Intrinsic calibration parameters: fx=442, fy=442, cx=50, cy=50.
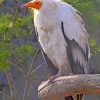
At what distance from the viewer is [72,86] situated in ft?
9.41

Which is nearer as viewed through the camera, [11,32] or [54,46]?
[54,46]

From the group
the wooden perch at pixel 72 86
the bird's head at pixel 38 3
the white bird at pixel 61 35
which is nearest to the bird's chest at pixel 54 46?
Result: the white bird at pixel 61 35

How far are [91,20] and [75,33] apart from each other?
230cm

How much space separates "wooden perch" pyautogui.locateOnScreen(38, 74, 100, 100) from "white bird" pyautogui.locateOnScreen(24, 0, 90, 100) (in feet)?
2.98

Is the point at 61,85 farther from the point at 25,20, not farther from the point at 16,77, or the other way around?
the point at 16,77

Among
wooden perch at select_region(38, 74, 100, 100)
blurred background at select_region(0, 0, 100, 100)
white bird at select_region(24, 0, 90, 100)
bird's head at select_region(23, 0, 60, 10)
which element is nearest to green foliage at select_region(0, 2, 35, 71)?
blurred background at select_region(0, 0, 100, 100)

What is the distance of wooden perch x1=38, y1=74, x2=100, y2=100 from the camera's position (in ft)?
9.20

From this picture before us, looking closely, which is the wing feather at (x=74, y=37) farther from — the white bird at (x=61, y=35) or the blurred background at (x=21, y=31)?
the blurred background at (x=21, y=31)

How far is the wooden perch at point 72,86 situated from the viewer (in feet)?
9.20

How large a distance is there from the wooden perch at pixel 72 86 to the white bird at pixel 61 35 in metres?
0.91

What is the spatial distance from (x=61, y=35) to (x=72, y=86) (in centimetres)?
126

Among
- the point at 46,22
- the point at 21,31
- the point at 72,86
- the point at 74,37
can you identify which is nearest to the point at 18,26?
the point at 21,31

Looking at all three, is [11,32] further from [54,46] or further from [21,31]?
[54,46]

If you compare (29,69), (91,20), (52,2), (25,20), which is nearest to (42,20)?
(52,2)
